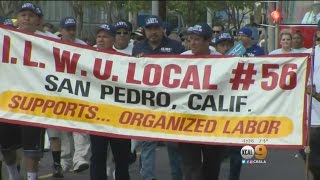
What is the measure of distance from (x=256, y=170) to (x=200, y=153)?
353 centimetres

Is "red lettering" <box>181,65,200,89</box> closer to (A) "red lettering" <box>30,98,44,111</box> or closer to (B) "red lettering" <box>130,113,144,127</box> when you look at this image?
(B) "red lettering" <box>130,113,144,127</box>

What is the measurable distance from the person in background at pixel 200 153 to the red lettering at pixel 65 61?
1116mm

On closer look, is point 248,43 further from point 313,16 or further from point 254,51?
point 313,16

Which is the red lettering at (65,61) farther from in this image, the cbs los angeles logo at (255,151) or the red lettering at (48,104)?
the cbs los angeles logo at (255,151)

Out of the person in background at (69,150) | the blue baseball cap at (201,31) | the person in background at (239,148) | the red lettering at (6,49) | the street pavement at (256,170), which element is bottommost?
the street pavement at (256,170)

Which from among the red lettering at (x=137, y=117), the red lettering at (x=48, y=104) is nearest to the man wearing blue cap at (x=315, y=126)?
the red lettering at (x=137, y=117)

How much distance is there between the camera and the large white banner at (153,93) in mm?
7277

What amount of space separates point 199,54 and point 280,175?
351 centimetres

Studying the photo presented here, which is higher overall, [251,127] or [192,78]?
[192,78]

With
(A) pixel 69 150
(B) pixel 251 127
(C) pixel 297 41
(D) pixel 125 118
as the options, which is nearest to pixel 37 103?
(D) pixel 125 118

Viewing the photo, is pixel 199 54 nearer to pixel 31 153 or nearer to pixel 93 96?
pixel 93 96

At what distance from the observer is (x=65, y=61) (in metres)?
7.74

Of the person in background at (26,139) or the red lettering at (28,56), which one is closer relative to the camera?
the red lettering at (28,56)

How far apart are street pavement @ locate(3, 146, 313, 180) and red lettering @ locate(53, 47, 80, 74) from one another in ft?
8.72
